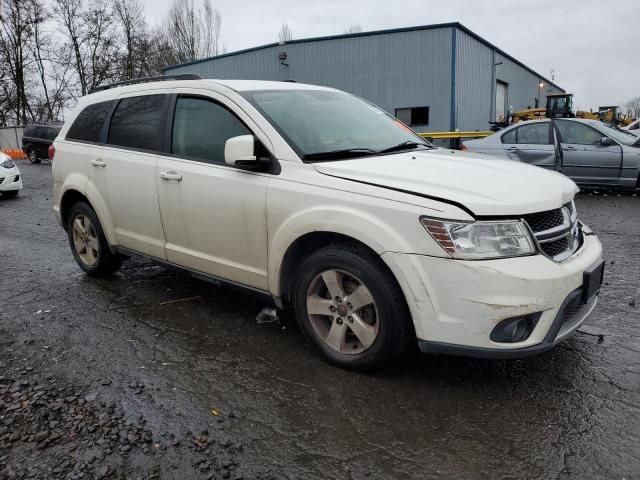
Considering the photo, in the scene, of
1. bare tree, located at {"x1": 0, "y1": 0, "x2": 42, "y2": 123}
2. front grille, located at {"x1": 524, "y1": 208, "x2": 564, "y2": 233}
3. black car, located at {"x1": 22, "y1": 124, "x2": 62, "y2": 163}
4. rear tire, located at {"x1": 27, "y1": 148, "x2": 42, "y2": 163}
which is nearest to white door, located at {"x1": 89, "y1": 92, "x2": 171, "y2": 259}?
front grille, located at {"x1": 524, "y1": 208, "x2": 564, "y2": 233}

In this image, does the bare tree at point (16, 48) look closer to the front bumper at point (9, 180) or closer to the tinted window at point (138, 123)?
the front bumper at point (9, 180)

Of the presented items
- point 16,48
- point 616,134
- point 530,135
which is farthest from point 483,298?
point 16,48

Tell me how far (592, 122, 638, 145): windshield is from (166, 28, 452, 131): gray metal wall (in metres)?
13.2

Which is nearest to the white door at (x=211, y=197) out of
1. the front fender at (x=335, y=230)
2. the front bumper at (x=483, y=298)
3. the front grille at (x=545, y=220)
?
the front fender at (x=335, y=230)

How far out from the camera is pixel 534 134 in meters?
10.4

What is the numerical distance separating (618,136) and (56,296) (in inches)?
394

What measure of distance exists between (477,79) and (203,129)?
24.1 m

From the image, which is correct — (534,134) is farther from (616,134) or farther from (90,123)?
(90,123)

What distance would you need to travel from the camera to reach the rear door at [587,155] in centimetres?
982

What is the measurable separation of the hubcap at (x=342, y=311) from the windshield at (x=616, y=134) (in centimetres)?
892

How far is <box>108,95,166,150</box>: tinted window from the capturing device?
4215 mm

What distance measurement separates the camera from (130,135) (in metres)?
4.47

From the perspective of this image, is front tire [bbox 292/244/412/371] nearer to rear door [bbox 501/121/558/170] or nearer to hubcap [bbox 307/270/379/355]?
hubcap [bbox 307/270/379/355]

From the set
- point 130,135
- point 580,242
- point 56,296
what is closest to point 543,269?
point 580,242
